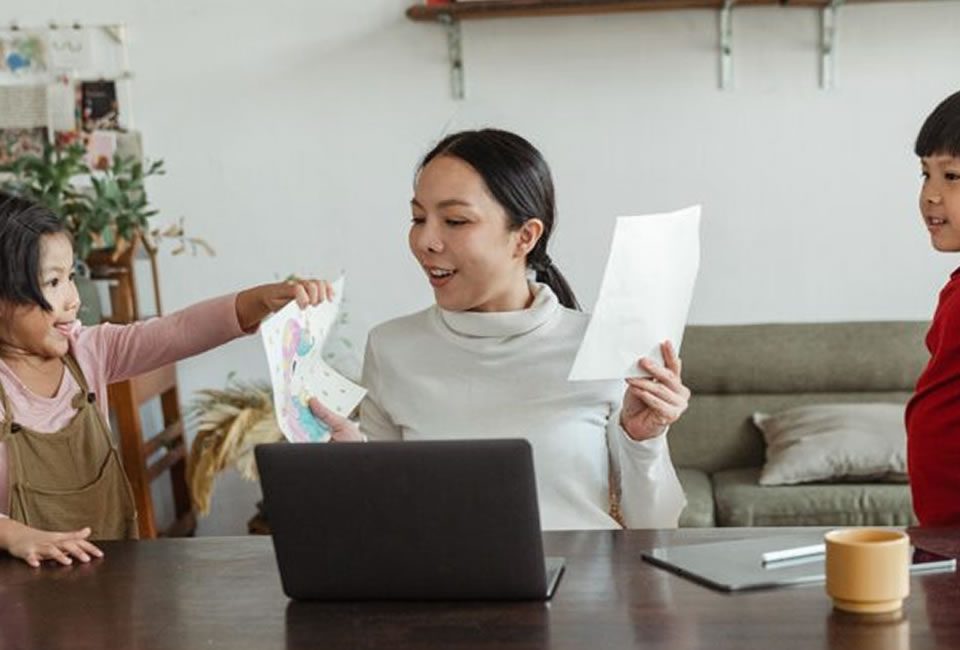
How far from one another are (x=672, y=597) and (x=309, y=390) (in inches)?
21.8

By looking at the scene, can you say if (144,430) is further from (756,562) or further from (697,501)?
(756,562)

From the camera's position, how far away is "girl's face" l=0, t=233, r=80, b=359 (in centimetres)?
184

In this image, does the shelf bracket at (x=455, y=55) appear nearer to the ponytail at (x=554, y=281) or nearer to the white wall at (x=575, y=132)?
the white wall at (x=575, y=132)

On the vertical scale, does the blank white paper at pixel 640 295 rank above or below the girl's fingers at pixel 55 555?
above

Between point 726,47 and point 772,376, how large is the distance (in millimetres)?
898

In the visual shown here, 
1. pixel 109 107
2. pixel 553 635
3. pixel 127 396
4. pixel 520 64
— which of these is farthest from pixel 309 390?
pixel 109 107

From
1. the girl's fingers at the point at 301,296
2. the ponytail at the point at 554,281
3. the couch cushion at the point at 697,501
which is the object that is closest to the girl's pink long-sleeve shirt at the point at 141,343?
the girl's fingers at the point at 301,296

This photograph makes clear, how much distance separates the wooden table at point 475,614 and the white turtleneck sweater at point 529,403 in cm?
25

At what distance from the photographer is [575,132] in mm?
3535

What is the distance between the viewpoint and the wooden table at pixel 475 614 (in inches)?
45.3

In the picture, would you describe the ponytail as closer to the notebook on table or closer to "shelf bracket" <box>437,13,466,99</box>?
the notebook on table

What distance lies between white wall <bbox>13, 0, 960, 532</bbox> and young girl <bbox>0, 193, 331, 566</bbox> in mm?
1734

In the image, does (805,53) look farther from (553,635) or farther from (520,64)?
(553,635)

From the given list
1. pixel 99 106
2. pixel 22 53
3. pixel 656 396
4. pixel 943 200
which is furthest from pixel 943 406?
pixel 22 53
